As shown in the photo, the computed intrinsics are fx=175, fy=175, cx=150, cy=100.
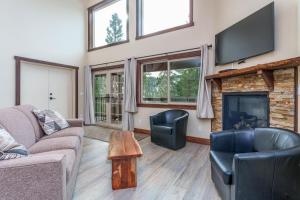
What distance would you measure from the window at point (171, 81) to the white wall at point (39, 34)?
255cm

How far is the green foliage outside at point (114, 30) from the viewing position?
5488 millimetres

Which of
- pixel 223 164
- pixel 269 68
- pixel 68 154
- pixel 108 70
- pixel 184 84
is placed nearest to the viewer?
pixel 223 164

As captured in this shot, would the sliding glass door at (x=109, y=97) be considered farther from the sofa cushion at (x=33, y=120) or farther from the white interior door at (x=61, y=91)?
the sofa cushion at (x=33, y=120)

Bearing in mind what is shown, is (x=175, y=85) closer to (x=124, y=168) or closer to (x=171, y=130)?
(x=171, y=130)

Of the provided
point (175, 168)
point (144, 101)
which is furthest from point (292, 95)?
point (144, 101)

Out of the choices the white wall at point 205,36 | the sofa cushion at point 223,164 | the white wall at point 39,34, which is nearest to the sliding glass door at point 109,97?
the white wall at point 205,36

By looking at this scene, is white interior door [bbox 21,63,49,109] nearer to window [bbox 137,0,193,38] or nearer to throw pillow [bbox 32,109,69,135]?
throw pillow [bbox 32,109,69,135]

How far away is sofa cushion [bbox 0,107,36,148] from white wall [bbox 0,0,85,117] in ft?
7.91

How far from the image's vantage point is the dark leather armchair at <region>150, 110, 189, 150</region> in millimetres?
3350

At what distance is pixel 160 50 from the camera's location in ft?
14.5

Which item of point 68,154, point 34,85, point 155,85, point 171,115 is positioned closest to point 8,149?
point 68,154

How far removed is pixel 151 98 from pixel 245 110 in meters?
2.34

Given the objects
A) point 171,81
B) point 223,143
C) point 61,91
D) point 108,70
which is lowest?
point 223,143

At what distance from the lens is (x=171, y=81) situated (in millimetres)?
4375
